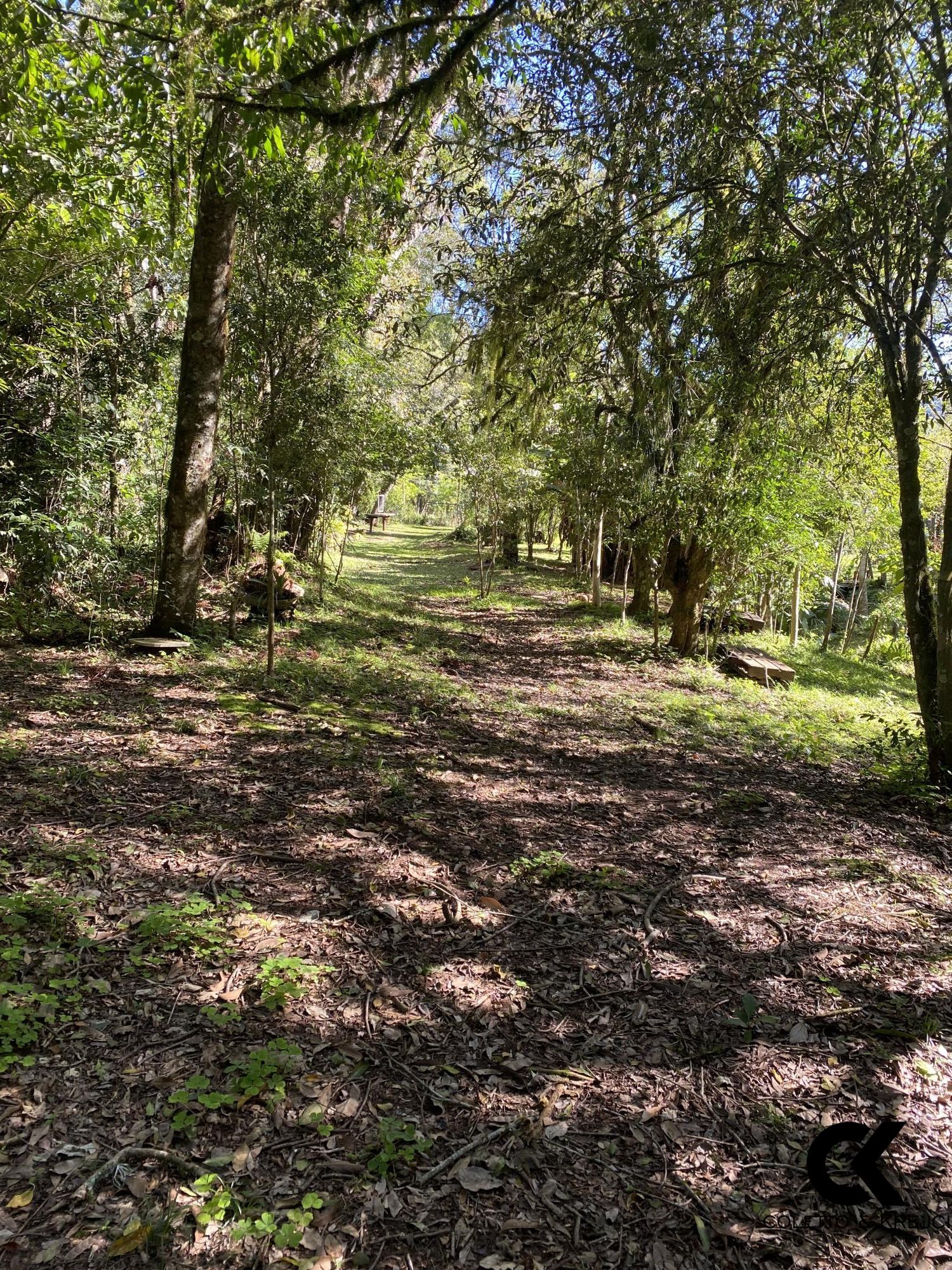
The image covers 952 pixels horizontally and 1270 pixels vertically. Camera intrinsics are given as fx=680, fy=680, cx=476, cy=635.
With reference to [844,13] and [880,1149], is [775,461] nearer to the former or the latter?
[844,13]

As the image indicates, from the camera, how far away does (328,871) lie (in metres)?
3.94

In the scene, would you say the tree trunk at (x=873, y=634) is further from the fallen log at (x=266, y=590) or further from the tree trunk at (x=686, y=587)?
the fallen log at (x=266, y=590)

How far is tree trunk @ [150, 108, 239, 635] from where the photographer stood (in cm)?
759

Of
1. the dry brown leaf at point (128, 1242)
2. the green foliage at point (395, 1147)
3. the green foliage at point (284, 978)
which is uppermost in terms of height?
the green foliage at point (284, 978)

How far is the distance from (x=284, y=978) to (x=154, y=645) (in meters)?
5.59

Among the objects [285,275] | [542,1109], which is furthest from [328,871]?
[285,275]

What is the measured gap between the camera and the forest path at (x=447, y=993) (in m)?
2.08

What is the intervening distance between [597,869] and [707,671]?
8.26m

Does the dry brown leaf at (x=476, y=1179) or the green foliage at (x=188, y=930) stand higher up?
the green foliage at (x=188, y=930)

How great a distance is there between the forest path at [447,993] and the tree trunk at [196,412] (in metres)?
1.69

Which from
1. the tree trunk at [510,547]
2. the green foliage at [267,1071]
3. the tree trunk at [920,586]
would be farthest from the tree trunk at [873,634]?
the green foliage at [267,1071]

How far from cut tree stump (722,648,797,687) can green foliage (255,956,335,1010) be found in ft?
35.6

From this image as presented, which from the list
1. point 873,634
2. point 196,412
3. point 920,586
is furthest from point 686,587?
point 873,634

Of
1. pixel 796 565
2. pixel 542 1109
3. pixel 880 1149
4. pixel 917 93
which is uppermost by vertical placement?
pixel 917 93
